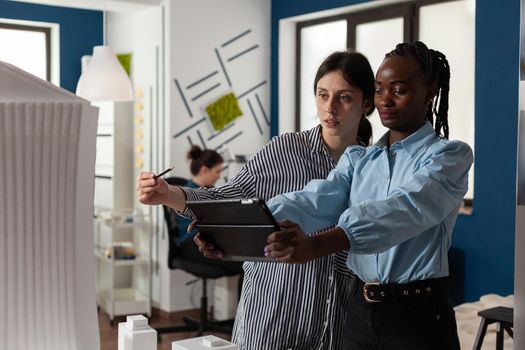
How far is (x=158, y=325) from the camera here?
5.30 metres

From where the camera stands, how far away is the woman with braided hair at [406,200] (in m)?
1.35

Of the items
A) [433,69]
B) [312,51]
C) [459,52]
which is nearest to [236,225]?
[433,69]

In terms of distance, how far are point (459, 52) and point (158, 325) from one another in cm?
283

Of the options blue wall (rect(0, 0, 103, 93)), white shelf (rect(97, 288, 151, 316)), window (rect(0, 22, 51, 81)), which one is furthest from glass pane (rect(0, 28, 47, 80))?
white shelf (rect(97, 288, 151, 316))

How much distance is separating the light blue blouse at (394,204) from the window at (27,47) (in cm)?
543

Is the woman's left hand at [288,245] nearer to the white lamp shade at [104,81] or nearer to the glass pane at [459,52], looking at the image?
the white lamp shade at [104,81]

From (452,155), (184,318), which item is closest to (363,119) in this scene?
(452,155)

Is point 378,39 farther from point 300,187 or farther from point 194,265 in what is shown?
point 300,187

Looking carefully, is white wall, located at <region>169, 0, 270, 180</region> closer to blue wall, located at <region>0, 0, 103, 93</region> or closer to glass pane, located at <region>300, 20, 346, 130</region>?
glass pane, located at <region>300, 20, 346, 130</region>

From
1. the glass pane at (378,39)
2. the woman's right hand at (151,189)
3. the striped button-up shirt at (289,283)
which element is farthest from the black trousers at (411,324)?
the glass pane at (378,39)

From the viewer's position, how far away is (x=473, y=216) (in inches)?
177

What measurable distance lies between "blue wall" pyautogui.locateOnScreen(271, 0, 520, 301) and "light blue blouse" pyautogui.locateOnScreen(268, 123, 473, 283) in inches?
117

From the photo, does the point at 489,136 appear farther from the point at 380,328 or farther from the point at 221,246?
the point at 221,246

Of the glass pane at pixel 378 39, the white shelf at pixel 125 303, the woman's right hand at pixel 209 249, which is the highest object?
the glass pane at pixel 378 39
